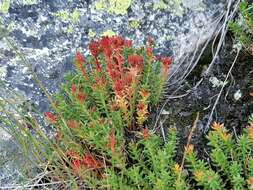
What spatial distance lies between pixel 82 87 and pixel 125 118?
15.3 inches

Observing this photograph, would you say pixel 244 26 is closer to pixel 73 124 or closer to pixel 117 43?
pixel 117 43

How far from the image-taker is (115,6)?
11.7 feet

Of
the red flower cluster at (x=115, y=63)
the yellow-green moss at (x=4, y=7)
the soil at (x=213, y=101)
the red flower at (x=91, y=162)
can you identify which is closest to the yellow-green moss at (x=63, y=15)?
the yellow-green moss at (x=4, y=7)

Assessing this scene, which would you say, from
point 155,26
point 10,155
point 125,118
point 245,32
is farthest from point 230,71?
point 10,155

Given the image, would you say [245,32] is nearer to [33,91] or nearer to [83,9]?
[83,9]

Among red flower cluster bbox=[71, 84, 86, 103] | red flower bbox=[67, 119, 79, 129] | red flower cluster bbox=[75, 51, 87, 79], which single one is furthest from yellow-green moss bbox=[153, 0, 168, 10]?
red flower bbox=[67, 119, 79, 129]

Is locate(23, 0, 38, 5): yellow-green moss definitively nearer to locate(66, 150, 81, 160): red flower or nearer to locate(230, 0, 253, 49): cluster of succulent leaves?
locate(66, 150, 81, 160): red flower

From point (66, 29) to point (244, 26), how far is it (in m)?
1.19

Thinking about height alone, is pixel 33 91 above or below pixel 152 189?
above

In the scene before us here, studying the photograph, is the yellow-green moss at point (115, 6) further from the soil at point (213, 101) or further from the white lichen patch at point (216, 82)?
the white lichen patch at point (216, 82)

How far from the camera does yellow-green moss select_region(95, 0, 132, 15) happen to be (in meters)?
3.56

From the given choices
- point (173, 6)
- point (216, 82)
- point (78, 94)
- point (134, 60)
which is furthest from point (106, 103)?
point (173, 6)

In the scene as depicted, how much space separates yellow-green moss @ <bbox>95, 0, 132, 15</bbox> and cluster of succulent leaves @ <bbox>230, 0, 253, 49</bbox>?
716 mm

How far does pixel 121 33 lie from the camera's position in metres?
3.60
